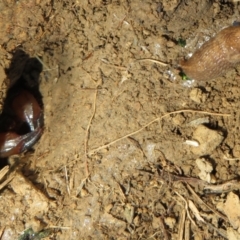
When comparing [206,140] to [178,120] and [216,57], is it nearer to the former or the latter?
[178,120]

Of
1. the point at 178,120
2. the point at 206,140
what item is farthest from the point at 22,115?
the point at 206,140

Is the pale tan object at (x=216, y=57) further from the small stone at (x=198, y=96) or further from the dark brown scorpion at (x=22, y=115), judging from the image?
the dark brown scorpion at (x=22, y=115)

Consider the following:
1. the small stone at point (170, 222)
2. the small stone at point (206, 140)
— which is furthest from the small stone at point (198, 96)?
the small stone at point (170, 222)

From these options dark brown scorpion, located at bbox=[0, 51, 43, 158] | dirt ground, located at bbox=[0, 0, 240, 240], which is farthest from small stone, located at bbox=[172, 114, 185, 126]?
dark brown scorpion, located at bbox=[0, 51, 43, 158]

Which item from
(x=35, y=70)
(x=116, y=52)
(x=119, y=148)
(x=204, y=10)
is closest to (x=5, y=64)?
(x=35, y=70)

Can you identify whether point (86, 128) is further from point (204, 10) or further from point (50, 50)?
point (204, 10)

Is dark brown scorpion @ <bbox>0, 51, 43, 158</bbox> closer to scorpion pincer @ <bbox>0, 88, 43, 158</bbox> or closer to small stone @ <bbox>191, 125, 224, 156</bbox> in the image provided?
scorpion pincer @ <bbox>0, 88, 43, 158</bbox>
